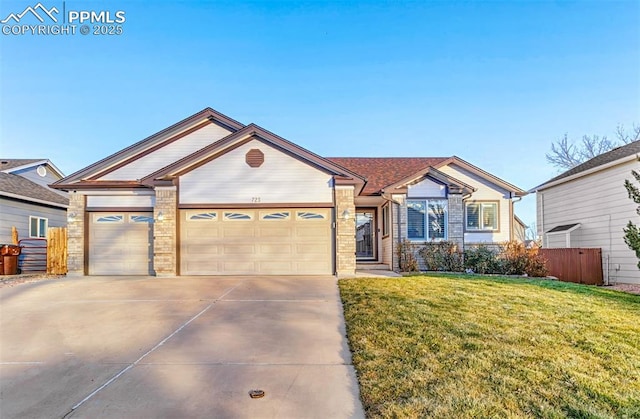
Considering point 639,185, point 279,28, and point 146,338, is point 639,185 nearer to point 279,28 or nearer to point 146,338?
point 279,28

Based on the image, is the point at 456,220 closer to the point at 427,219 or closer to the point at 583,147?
the point at 427,219

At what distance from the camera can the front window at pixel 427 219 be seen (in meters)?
14.5

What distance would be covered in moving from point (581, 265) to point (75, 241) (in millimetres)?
17550

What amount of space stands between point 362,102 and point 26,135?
55.7 ft

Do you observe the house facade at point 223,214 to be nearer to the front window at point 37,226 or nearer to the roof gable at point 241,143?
the roof gable at point 241,143

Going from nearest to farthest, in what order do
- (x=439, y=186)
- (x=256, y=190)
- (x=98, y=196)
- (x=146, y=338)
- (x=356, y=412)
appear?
1. (x=356, y=412)
2. (x=146, y=338)
3. (x=256, y=190)
4. (x=98, y=196)
5. (x=439, y=186)

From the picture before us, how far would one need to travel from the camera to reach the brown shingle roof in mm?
16431

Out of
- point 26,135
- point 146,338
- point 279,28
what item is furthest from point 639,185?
point 26,135

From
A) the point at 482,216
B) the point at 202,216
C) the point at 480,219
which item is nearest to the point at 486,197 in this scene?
the point at 482,216

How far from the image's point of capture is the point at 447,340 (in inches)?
209

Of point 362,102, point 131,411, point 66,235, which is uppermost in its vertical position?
point 362,102

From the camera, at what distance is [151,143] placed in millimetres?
13938

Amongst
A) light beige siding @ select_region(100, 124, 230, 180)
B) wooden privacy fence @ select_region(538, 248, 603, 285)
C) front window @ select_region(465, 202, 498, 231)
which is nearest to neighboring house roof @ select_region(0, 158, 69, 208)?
light beige siding @ select_region(100, 124, 230, 180)

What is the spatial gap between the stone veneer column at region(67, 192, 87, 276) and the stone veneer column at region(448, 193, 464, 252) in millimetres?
13019
